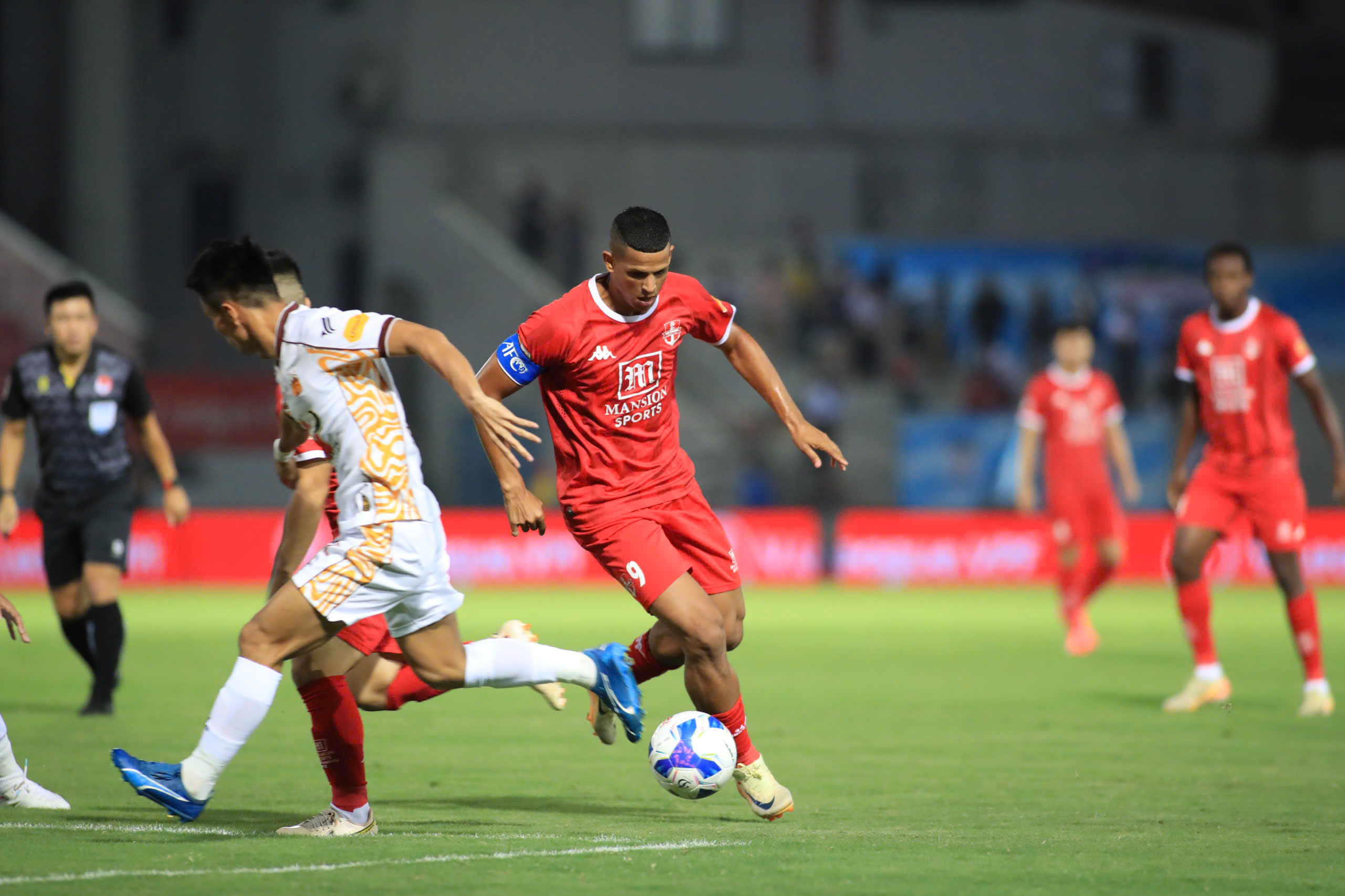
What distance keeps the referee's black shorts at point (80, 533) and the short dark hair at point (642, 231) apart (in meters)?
4.50

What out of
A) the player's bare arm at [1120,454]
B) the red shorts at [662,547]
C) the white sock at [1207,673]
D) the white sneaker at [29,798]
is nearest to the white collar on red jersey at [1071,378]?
the player's bare arm at [1120,454]

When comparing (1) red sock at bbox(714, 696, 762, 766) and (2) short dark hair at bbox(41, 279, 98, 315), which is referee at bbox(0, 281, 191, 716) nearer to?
(2) short dark hair at bbox(41, 279, 98, 315)

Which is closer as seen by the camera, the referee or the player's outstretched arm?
the player's outstretched arm

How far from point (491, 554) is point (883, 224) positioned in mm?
11427

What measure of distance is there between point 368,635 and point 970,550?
1675 centimetres

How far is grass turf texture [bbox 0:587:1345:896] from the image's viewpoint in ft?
17.4

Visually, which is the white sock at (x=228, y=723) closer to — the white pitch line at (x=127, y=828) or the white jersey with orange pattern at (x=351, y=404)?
the white pitch line at (x=127, y=828)

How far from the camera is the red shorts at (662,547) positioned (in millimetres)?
6520

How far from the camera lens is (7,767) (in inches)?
252

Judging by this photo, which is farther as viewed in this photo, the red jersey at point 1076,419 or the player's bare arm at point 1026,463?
the player's bare arm at point 1026,463

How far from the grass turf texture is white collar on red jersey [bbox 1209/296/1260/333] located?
2243mm

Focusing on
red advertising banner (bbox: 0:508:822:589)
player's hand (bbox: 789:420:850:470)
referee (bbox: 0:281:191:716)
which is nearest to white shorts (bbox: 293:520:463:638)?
player's hand (bbox: 789:420:850:470)

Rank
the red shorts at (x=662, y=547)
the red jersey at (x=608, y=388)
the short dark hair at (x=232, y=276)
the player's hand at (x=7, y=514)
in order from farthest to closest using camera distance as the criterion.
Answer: the player's hand at (x=7, y=514) → the red jersey at (x=608, y=388) → the red shorts at (x=662, y=547) → the short dark hair at (x=232, y=276)

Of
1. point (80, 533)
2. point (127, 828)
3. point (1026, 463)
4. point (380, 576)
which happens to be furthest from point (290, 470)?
point (1026, 463)
